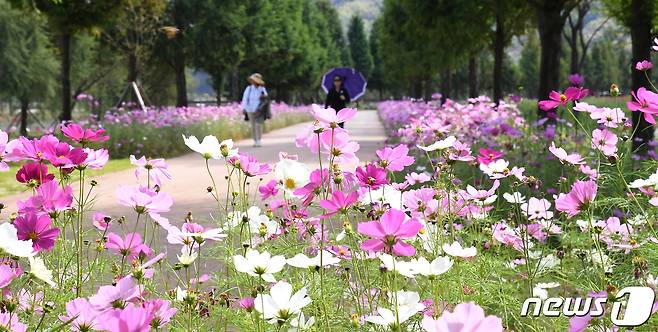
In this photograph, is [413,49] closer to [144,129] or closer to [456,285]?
[144,129]

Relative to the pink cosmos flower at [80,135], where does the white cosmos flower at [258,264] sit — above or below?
below

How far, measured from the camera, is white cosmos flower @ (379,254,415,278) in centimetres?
145

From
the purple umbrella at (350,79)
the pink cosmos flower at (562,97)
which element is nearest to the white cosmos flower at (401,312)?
the pink cosmos flower at (562,97)

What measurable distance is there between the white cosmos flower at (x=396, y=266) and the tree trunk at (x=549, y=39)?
10.7 m

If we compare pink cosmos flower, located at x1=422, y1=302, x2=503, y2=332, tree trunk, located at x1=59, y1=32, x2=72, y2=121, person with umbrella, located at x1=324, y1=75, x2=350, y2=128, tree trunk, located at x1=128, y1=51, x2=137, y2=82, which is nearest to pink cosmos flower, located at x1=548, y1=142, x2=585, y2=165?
pink cosmos flower, located at x1=422, y1=302, x2=503, y2=332

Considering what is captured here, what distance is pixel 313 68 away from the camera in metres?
51.8

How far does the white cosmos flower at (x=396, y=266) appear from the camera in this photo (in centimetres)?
145

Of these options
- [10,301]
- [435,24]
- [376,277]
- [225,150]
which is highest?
[435,24]

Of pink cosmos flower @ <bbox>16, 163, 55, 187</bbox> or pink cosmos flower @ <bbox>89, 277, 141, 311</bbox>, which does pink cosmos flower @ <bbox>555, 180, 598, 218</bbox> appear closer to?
pink cosmos flower @ <bbox>89, 277, 141, 311</bbox>

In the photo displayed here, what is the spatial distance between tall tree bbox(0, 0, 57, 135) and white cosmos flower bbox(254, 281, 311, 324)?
31277 mm

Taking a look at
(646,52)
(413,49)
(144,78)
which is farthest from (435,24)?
(144,78)

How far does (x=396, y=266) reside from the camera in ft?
5.01

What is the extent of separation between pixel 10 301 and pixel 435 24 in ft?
61.3

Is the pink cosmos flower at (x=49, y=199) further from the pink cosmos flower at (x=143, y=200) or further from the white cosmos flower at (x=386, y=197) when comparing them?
the white cosmos flower at (x=386, y=197)
